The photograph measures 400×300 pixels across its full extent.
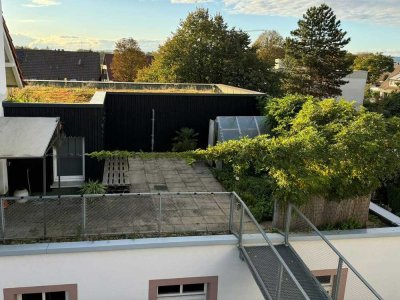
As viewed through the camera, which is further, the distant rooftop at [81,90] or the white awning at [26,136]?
the distant rooftop at [81,90]

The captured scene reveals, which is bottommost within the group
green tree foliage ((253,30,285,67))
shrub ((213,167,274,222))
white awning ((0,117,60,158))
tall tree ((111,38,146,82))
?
shrub ((213,167,274,222))

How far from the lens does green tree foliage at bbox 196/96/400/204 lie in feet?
31.3

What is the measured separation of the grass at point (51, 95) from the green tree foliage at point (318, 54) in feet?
101

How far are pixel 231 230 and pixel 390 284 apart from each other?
15.1ft

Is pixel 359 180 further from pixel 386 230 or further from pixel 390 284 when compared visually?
pixel 390 284

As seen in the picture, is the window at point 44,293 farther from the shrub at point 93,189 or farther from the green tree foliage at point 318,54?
the green tree foliage at point 318,54

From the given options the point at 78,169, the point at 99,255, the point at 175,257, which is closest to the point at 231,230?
the point at 175,257

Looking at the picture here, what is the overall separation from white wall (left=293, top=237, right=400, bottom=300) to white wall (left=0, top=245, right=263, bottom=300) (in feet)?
5.37

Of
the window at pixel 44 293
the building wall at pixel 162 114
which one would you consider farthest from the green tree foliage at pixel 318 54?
the window at pixel 44 293

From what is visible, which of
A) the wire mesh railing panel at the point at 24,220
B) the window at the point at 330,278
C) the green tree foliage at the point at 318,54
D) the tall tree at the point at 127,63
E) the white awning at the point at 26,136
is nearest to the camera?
the wire mesh railing panel at the point at 24,220

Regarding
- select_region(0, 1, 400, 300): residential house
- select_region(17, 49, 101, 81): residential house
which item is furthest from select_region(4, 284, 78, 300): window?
select_region(17, 49, 101, 81): residential house

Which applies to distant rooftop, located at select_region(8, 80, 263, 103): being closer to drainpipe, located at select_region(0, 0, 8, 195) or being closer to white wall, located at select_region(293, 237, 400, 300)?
drainpipe, located at select_region(0, 0, 8, 195)

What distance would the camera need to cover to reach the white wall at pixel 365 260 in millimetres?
9594

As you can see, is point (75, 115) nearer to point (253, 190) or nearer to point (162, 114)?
point (162, 114)
